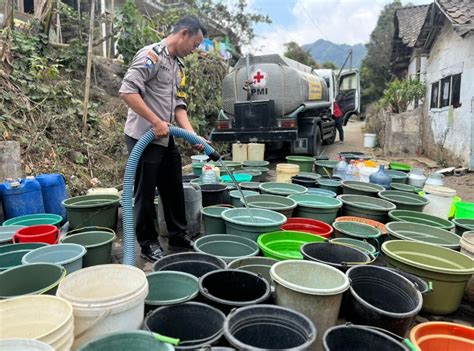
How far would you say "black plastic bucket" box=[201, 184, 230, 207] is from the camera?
3.66m

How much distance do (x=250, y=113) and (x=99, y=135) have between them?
9.92 ft

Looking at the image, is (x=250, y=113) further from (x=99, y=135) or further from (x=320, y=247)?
(x=320, y=247)

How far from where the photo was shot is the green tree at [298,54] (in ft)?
88.9

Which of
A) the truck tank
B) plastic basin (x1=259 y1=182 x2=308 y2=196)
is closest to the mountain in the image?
the truck tank

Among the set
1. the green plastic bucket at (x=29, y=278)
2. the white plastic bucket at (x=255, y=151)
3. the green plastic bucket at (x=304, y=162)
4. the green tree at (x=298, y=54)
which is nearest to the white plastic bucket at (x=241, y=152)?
the white plastic bucket at (x=255, y=151)

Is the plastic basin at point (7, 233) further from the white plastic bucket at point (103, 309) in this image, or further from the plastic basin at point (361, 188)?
the plastic basin at point (361, 188)

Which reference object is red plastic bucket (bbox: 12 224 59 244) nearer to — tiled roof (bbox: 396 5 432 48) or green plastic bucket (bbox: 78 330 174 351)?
green plastic bucket (bbox: 78 330 174 351)

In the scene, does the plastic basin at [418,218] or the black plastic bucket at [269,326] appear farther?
the plastic basin at [418,218]

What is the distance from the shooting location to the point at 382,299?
208cm

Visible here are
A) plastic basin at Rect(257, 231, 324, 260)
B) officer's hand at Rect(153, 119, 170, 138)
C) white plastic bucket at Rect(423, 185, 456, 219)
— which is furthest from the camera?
white plastic bucket at Rect(423, 185, 456, 219)

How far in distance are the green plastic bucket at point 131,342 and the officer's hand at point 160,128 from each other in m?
1.39

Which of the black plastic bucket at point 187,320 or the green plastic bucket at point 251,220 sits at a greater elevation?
the green plastic bucket at point 251,220

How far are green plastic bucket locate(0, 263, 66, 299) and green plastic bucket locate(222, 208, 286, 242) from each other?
1295mm

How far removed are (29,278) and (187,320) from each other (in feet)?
3.37
